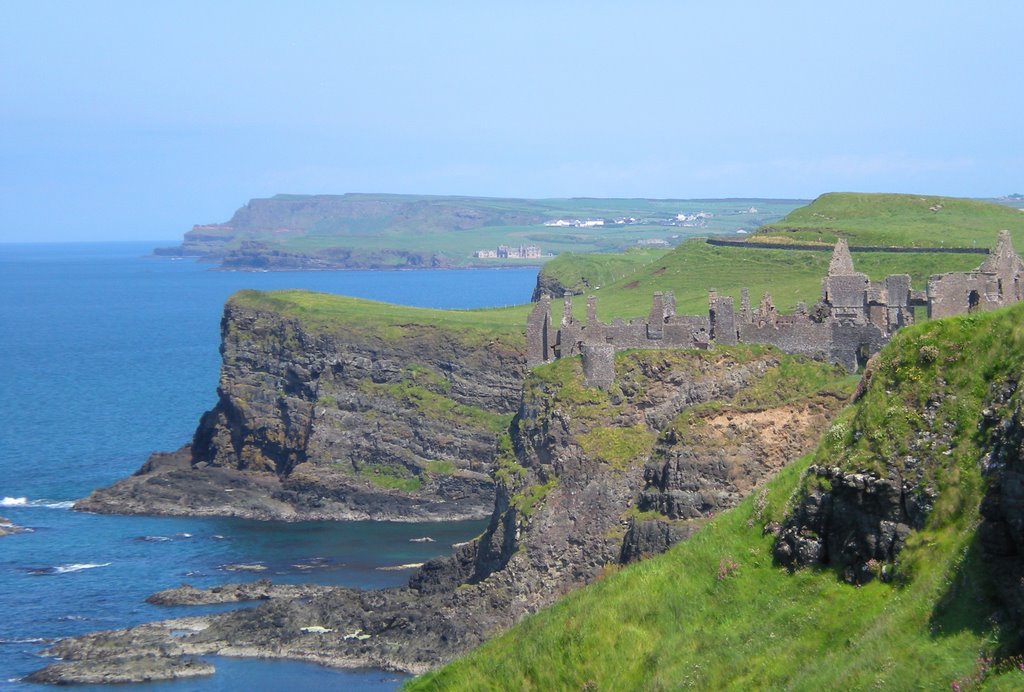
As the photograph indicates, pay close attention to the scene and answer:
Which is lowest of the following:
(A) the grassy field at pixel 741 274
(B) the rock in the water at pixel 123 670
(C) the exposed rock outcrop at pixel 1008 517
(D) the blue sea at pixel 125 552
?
(D) the blue sea at pixel 125 552

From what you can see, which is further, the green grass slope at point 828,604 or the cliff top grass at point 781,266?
the cliff top grass at point 781,266

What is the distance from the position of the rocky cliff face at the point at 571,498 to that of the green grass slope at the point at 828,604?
2426cm

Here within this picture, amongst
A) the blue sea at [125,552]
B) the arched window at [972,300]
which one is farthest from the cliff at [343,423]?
the arched window at [972,300]

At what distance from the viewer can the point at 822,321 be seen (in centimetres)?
6538

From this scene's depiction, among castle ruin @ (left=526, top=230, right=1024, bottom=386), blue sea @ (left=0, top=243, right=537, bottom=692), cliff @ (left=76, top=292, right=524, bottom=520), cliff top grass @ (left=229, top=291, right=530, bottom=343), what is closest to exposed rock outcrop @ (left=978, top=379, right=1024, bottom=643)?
castle ruin @ (left=526, top=230, right=1024, bottom=386)

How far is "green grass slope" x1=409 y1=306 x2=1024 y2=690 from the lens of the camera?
2566 cm

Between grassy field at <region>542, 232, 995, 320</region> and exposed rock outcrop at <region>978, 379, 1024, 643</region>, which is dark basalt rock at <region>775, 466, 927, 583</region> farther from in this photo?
grassy field at <region>542, 232, 995, 320</region>

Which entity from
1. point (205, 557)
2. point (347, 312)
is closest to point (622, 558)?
point (205, 557)

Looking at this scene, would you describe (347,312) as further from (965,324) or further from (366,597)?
(965,324)

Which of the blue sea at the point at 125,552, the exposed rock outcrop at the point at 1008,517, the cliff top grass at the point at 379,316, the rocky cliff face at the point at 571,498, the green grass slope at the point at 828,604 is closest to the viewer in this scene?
the exposed rock outcrop at the point at 1008,517

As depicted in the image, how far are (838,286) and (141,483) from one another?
6191cm

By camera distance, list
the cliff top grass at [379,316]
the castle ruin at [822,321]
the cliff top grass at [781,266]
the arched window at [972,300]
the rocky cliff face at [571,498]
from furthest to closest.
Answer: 1. the cliff top grass at [379,316]
2. the cliff top grass at [781,266]
3. the rocky cliff face at [571,498]
4. the castle ruin at [822,321]
5. the arched window at [972,300]

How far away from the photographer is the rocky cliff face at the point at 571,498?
198ft

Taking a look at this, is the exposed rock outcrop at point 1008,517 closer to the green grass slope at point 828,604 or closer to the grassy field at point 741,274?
the green grass slope at point 828,604
